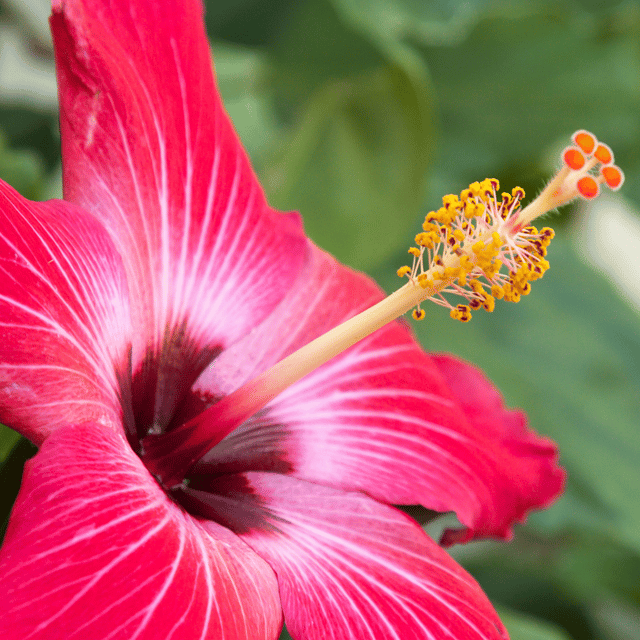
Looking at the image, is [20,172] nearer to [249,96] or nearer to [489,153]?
[249,96]

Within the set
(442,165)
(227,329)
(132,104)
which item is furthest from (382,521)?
(442,165)

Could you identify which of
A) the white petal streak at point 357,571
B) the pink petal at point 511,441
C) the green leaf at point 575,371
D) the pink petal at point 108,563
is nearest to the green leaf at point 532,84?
the green leaf at point 575,371

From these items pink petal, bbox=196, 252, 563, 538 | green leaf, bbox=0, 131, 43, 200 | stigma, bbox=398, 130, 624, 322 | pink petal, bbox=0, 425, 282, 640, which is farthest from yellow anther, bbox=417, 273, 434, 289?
green leaf, bbox=0, 131, 43, 200

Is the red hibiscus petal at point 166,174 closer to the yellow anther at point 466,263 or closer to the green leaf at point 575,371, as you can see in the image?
the yellow anther at point 466,263

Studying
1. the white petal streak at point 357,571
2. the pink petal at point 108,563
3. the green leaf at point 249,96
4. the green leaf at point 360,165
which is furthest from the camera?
the green leaf at point 249,96

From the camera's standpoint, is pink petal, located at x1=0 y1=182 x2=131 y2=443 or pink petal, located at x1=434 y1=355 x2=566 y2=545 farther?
pink petal, located at x1=434 y1=355 x2=566 y2=545

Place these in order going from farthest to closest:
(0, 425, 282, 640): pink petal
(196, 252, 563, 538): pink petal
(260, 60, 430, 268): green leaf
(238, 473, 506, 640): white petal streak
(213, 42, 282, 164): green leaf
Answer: (213, 42, 282, 164): green leaf
(260, 60, 430, 268): green leaf
(196, 252, 563, 538): pink petal
(238, 473, 506, 640): white petal streak
(0, 425, 282, 640): pink petal

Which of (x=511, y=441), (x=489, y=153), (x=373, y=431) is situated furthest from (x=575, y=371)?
(x=373, y=431)

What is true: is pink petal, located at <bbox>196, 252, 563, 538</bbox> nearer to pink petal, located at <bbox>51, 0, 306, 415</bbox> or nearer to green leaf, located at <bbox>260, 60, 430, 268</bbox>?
pink petal, located at <bbox>51, 0, 306, 415</bbox>
